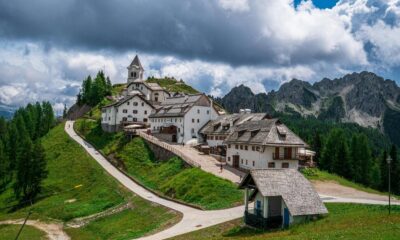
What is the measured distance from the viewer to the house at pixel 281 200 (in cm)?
3102

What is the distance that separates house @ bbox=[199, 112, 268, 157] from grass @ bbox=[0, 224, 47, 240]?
33.4 m

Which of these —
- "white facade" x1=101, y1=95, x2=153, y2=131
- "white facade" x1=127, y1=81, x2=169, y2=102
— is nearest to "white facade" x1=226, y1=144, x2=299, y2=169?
"white facade" x1=101, y1=95, x2=153, y2=131

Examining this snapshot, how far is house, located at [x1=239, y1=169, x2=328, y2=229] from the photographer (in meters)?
31.0

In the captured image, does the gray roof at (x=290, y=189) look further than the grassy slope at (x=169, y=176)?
No

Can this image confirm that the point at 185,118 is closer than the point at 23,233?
No

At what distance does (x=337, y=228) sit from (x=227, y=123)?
4991 cm

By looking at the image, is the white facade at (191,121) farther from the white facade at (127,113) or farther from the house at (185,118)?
the white facade at (127,113)

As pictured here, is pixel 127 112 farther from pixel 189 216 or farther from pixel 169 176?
pixel 189 216

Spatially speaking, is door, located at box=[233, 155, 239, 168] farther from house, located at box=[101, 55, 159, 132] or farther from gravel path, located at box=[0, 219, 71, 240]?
house, located at box=[101, 55, 159, 132]

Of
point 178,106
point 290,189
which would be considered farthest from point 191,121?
point 290,189

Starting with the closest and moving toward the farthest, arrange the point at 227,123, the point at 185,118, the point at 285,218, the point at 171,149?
1. the point at 285,218
2. the point at 171,149
3. the point at 227,123
4. the point at 185,118

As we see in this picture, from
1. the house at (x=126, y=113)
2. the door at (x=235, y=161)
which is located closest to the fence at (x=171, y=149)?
the door at (x=235, y=161)

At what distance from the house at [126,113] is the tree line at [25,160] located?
18147 mm

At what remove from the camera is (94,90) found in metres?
133
